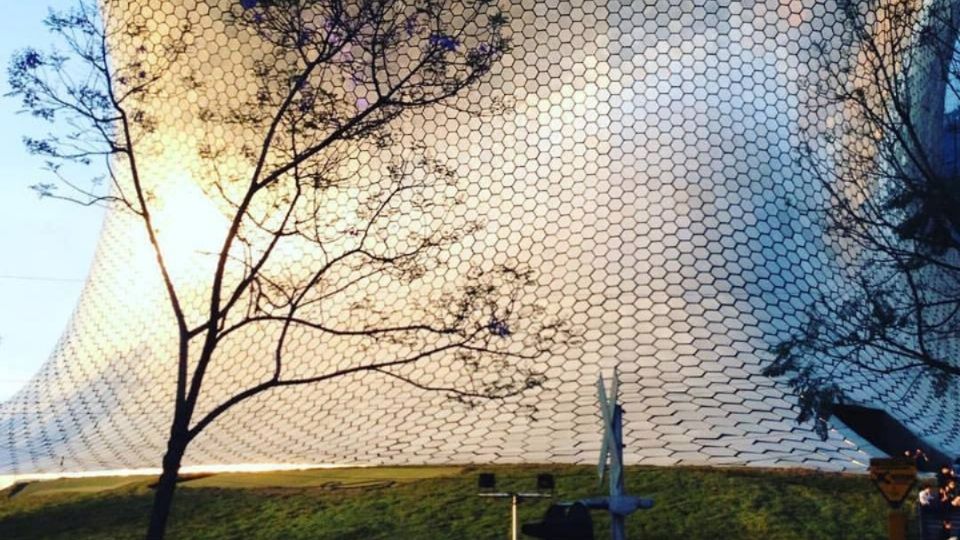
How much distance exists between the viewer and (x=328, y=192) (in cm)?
1452

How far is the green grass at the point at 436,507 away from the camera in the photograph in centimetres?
993

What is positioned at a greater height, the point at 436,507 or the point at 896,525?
the point at 436,507

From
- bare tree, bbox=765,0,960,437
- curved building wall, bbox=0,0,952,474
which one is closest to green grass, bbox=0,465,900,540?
curved building wall, bbox=0,0,952,474

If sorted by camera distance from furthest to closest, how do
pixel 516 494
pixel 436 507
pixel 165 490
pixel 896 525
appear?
pixel 436 507, pixel 516 494, pixel 896 525, pixel 165 490

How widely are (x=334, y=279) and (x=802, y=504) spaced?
23.2ft

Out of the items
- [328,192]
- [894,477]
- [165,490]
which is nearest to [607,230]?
[328,192]

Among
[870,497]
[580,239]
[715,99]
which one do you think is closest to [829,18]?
[715,99]

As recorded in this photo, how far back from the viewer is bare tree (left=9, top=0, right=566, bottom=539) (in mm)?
8539

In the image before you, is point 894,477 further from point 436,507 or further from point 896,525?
point 436,507

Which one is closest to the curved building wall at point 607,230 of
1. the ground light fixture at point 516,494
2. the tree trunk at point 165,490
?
the ground light fixture at point 516,494

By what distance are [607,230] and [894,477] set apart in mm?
6492

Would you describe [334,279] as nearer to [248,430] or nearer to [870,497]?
[248,430]

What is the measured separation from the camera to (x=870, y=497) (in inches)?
409

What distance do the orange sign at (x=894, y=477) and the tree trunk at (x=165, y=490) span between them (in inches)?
185
